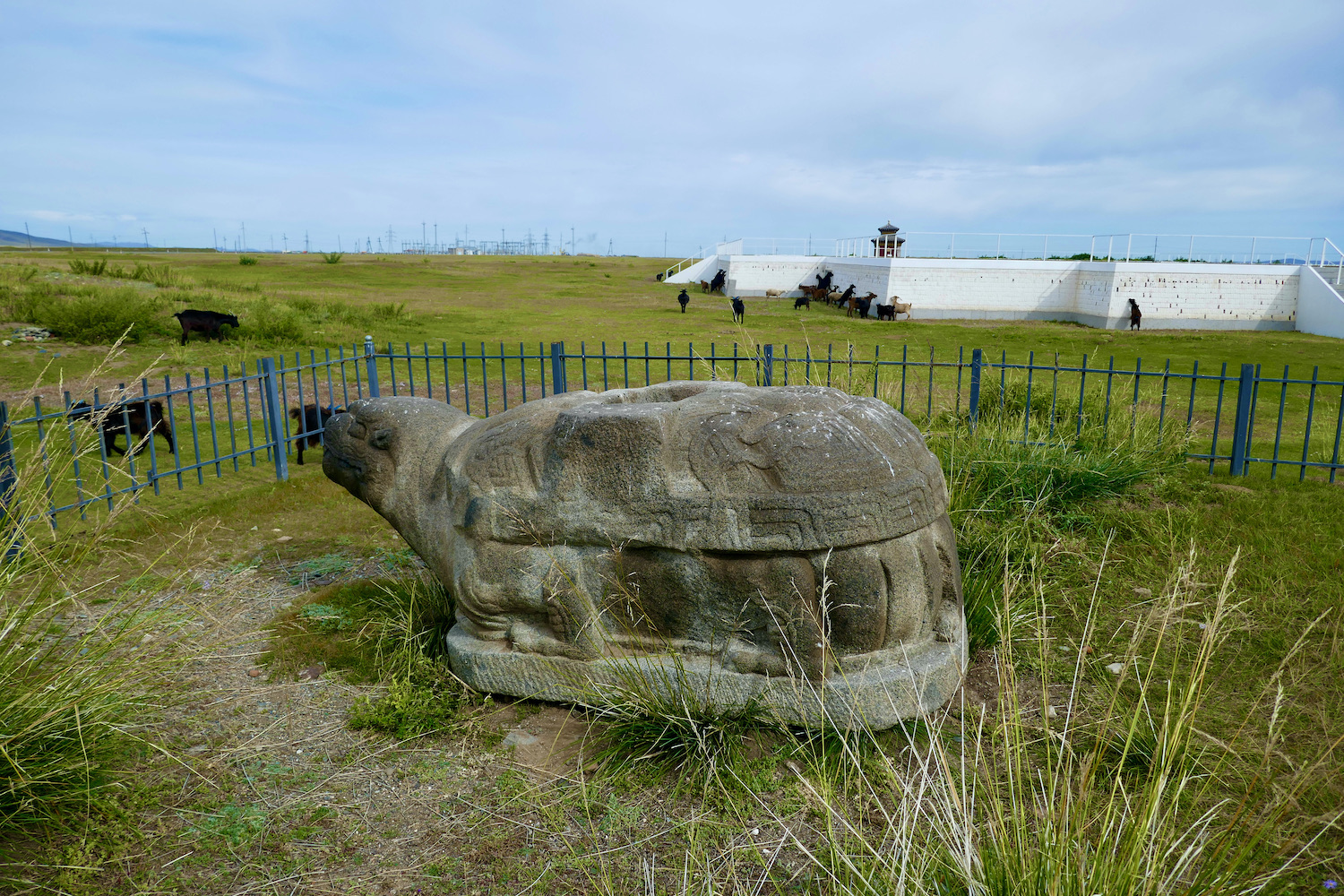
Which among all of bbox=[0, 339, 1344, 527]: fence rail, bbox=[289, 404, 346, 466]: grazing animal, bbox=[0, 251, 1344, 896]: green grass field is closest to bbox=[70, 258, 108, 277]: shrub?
bbox=[0, 339, 1344, 527]: fence rail

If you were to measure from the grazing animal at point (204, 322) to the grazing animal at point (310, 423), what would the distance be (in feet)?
21.5

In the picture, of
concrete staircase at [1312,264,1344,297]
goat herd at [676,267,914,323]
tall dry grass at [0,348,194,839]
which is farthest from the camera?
goat herd at [676,267,914,323]

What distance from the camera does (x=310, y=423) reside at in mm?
8422

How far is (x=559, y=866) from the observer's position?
2.83m

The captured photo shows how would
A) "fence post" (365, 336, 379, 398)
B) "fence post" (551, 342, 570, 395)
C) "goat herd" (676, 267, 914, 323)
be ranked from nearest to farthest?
"fence post" (551, 342, 570, 395) → "fence post" (365, 336, 379, 398) → "goat herd" (676, 267, 914, 323)

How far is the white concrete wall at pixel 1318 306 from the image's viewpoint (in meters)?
17.8

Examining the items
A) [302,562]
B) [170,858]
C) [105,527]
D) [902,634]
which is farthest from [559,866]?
[302,562]

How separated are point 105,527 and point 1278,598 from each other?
18.4ft

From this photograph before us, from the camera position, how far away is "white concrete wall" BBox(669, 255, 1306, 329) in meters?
19.5

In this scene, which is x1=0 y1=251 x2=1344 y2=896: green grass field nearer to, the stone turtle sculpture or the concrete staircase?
the stone turtle sculpture

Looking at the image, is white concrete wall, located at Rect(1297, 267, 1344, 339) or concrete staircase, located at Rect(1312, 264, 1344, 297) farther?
concrete staircase, located at Rect(1312, 264, 1344, 297)

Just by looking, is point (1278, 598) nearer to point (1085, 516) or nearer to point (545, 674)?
point (1085, 516)

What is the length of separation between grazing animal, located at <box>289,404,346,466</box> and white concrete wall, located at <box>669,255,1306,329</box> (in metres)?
15.9

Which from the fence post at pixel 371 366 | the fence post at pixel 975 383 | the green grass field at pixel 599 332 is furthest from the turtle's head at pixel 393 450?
the green grass field at pixel 599 332
